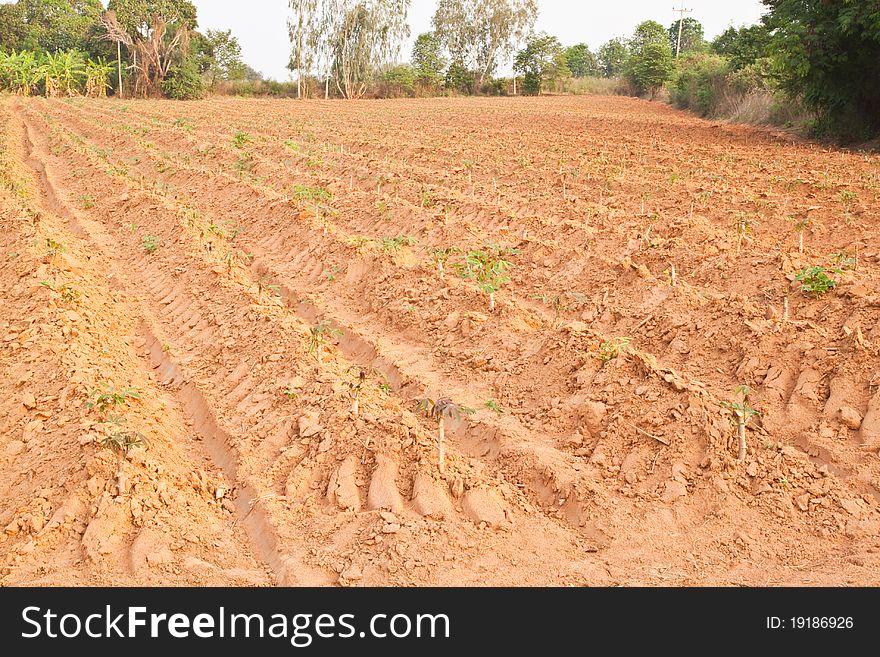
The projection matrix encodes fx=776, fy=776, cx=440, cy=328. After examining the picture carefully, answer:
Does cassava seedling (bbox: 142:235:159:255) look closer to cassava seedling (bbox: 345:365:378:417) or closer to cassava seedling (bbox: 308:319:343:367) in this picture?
cassava seedling (bbox: 308:319:343:367)

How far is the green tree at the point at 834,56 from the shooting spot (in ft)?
48.2

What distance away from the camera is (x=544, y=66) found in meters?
55.6

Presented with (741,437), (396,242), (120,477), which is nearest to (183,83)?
(396,242)

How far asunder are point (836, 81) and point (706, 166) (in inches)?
229

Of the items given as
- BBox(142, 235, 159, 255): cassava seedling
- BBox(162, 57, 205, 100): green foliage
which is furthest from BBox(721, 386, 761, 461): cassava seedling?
BBox(162, 57, 205, 100): green foliage

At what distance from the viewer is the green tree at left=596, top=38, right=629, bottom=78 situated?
281ft

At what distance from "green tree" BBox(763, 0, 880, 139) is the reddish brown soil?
5577 millimetres

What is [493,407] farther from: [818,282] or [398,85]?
[398,85]

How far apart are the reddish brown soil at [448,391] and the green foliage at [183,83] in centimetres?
3382

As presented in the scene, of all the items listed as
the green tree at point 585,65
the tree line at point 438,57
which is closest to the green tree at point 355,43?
the tree line at point 438,57

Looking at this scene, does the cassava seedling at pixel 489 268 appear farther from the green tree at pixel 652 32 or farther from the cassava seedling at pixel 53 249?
the green tree at pixel 652 32

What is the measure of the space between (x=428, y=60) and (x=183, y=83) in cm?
2264
